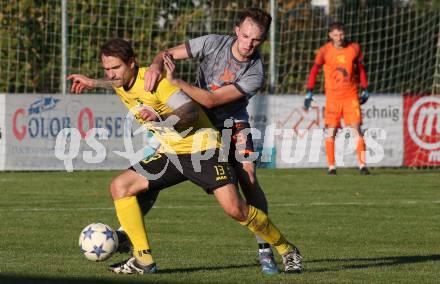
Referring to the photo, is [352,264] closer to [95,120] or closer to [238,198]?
[238,198]

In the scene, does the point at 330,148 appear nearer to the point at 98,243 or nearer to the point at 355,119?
the point at 355,119

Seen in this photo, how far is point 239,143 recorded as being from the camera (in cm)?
822

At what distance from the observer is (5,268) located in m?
7.82

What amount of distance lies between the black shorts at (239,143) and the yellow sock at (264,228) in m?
0.54

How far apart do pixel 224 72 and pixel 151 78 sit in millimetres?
930

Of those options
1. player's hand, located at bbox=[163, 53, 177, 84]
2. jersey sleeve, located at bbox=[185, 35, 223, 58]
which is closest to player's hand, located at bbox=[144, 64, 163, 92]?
player's hand, located at bbox=[163, 53, 177, 84]

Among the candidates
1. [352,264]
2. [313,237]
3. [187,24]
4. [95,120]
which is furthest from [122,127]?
[352,264]

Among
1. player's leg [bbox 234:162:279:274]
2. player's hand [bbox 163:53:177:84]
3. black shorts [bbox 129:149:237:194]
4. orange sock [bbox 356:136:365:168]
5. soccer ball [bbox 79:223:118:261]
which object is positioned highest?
player's hand [bbox 163:53:177:84]

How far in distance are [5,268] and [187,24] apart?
15332mm

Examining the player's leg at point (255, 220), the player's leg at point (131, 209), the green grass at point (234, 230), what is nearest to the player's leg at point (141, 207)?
the player's leg at point (131, 209)

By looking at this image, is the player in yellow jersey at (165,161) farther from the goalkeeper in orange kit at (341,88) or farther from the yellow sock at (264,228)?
the goalkeeper in orange kit at (341,88)

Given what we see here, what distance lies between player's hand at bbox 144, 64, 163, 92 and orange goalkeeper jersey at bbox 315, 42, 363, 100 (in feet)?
35.6

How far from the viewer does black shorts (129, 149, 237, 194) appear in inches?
302

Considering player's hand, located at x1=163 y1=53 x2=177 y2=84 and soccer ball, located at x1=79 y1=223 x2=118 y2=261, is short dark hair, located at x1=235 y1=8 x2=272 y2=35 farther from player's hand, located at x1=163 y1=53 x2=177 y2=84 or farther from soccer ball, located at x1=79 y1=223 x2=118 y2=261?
soccer ball, located at x1=79 y1=223 x2=118 y2=261
